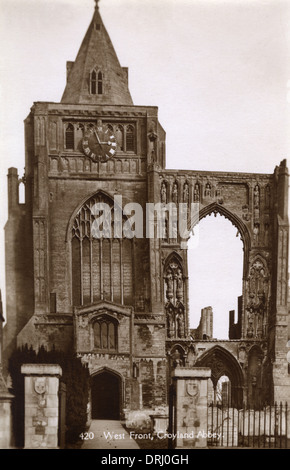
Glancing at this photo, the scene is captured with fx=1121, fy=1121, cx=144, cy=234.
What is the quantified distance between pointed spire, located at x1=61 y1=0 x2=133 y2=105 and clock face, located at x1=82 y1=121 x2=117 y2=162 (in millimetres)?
2716

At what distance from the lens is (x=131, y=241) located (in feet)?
211

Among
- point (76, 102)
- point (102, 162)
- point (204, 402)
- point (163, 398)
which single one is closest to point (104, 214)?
point (102, 162)

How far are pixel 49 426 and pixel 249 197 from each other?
3334 centimetres

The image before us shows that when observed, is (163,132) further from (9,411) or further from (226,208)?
(9,411)

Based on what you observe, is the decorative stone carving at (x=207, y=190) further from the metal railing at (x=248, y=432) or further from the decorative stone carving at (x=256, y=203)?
the metal railing at (x=248, y=432)

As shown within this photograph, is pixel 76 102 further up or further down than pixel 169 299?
further up

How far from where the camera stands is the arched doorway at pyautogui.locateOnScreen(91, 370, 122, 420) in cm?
5859

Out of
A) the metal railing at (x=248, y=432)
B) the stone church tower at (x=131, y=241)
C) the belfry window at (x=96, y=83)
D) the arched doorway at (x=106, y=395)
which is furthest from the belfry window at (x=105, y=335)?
the belfry window at (x=96, y=83)

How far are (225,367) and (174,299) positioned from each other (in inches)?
205

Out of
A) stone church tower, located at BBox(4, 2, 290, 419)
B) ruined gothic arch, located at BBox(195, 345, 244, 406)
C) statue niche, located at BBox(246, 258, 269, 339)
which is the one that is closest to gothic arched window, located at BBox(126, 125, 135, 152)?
stone church tower, located at BBox(4, 2, 290, 419)

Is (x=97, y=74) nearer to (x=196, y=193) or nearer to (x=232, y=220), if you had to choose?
(x=196, y=193)

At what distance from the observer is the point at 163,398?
197 feet

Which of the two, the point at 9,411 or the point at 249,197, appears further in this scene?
the point at 249,197
